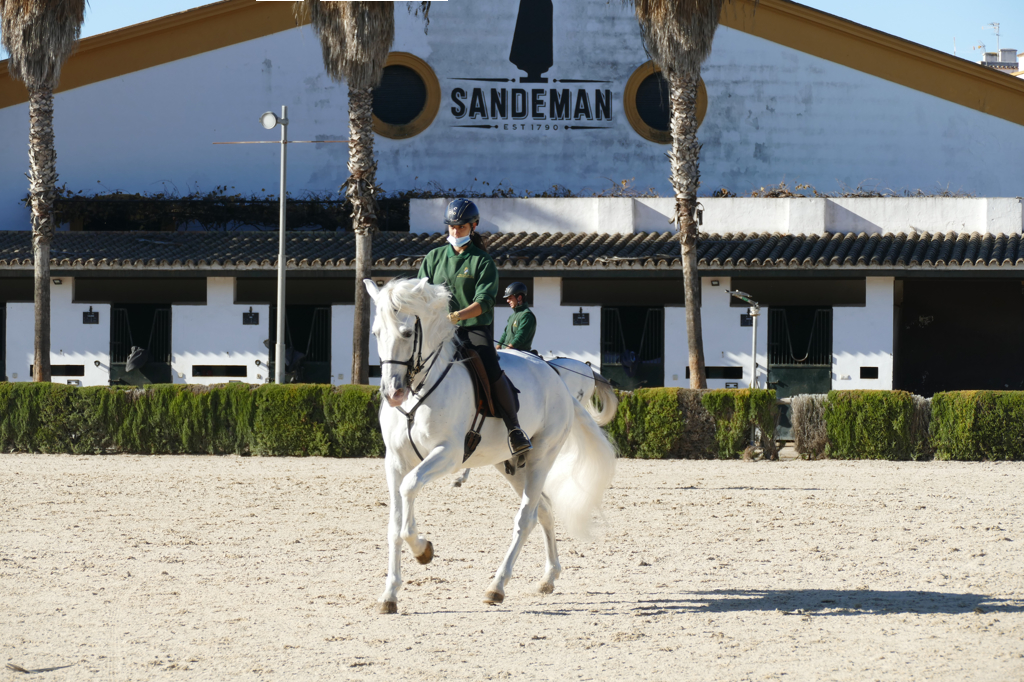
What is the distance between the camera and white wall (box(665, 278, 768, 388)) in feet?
83.1

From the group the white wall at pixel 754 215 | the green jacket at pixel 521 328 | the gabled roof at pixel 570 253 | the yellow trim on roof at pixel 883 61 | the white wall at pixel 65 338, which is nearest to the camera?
the green jacket at pixel 521 328

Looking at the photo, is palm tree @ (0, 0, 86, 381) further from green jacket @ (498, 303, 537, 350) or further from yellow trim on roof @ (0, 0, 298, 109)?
green jacket @ (498, 303, 537, 350)

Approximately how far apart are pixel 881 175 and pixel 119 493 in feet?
81.2

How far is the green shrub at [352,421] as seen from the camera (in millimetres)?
18234

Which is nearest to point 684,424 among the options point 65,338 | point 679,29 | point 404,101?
point 679,29

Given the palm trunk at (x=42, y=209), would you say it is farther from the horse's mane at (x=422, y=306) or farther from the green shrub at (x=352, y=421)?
the horse's mane at (x=422, y=306)

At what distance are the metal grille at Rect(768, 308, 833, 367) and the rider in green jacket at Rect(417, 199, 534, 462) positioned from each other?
61.3ft

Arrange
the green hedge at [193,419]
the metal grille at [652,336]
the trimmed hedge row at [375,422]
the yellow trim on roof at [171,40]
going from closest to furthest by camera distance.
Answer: the trimmed hedge row at [375,422] < the green hedge at [193,419] < the metal grille at [652,336] < the yellow trim on roof at [171,40]

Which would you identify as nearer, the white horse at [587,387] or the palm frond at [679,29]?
the white horse at [587,387]

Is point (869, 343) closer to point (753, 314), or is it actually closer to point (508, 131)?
point (753, 314)

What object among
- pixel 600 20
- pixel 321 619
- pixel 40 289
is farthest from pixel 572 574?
pixel 600 20

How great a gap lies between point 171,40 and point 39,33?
7388mm

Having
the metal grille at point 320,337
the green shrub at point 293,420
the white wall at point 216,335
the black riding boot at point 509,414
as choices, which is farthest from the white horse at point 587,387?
the white wall at point 216,335

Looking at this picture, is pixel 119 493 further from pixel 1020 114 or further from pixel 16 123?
pixel 1020 114
